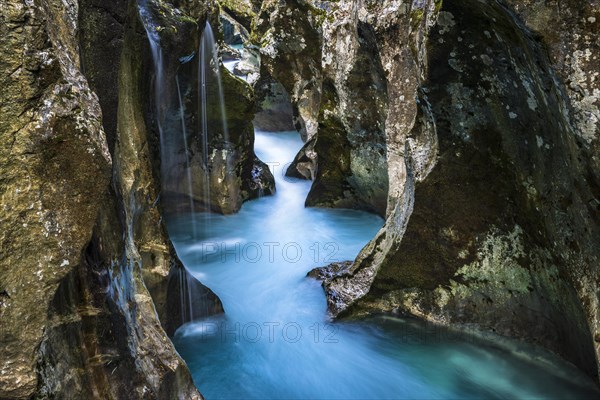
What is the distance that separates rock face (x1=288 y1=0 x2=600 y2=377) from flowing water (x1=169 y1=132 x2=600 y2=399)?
290mm

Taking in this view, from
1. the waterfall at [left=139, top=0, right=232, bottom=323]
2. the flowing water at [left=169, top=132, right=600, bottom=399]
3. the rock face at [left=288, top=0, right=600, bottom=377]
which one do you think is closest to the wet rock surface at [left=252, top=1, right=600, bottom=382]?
the rock face at [left=288, top=0, right=600, bottom=377]

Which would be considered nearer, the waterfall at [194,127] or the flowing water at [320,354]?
the flowing water at [320,354]

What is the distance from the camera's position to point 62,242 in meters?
2.96

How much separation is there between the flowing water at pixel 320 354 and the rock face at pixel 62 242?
6.99 ft

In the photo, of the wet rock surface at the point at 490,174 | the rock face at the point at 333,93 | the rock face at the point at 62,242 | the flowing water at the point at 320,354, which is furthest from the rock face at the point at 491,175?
the rock face at the point at 62,242

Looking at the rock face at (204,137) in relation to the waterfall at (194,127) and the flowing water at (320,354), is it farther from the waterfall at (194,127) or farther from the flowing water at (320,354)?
the flowing water at (320,354)

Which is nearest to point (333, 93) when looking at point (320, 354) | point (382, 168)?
point (382, 168)

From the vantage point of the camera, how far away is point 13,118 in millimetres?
2768

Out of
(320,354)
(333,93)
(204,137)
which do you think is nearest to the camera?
(320,354)

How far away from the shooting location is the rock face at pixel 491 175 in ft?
13.4

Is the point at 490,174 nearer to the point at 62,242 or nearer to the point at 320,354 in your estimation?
the point at 320,354

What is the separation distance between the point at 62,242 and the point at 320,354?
4.53m

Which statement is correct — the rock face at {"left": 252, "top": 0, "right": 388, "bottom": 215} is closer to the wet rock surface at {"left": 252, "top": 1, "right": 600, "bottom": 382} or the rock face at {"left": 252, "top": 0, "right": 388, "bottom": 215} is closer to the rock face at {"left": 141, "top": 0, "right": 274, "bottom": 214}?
the wet rock surface at {"left": 252, "top": 1, "right": 600, "bottom": 382}

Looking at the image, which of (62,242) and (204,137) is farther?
(204,137)
